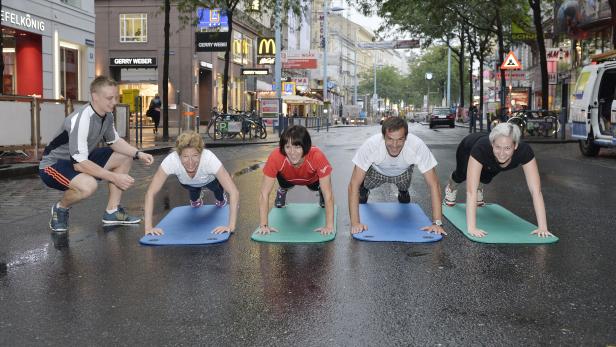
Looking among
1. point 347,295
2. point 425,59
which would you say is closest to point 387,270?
point 347,295

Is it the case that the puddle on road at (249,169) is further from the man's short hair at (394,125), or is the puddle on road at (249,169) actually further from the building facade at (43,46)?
the building facade at (43,46)

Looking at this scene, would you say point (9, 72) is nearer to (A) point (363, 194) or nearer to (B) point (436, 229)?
(A) point (363, 194)

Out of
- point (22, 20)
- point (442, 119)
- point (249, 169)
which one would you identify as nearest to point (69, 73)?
point (22, 20)

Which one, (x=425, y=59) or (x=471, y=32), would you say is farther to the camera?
(x=425, y=59)

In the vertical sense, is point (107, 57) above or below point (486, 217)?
above

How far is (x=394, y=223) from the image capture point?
688cm

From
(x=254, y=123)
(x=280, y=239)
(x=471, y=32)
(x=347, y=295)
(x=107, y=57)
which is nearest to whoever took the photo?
(x=347, y=295)

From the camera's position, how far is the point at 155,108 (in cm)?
3131

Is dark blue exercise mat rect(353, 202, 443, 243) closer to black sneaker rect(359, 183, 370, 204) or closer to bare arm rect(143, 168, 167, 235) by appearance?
black sneaker rect(359, 183, 370, 204)

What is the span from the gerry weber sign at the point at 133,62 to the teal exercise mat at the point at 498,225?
3512 centimetres

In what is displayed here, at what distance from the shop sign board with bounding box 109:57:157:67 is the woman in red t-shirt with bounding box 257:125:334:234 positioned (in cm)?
3570

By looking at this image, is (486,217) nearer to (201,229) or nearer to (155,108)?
(201,229)

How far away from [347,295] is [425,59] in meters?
92.8

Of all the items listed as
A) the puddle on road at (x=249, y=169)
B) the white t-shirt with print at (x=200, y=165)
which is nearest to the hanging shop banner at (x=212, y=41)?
the puddle on road at (x=249, y=169)
